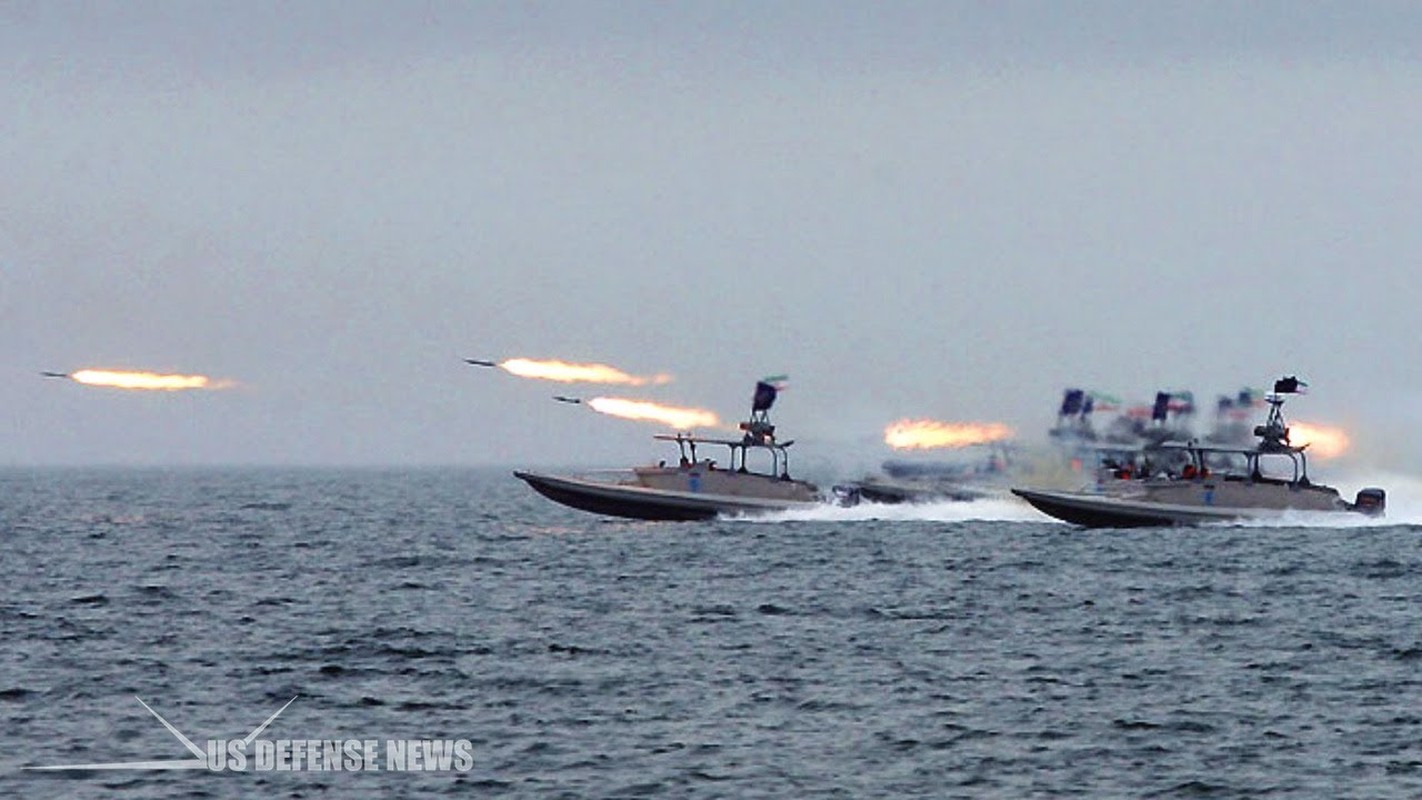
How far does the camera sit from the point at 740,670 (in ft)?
181

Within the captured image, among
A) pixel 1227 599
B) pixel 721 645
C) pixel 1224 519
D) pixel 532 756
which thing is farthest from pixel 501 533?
pixel 532 756

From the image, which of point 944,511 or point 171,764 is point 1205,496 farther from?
point 171,764

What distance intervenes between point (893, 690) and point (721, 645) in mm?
9980

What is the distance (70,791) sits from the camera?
126 ft

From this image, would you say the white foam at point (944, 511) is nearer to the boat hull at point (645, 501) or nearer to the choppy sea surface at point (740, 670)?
the boat hull at point (645, 501)

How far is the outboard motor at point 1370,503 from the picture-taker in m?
118

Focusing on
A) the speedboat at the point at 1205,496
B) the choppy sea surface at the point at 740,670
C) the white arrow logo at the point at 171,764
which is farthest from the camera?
the speedboat at the point at 1205,496

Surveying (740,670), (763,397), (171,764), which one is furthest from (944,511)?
(171,764)

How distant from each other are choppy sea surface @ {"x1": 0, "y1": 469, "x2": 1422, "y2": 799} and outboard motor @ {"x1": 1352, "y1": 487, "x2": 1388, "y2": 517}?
13.9m

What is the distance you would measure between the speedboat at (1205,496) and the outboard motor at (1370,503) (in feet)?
0.16

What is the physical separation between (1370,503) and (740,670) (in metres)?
70.9

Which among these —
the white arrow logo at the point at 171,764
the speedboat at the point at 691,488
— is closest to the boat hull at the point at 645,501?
the speedboat at the point at 691,488

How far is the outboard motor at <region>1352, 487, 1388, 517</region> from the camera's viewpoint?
11821 cm

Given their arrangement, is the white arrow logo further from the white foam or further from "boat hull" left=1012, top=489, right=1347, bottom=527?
the white foam
